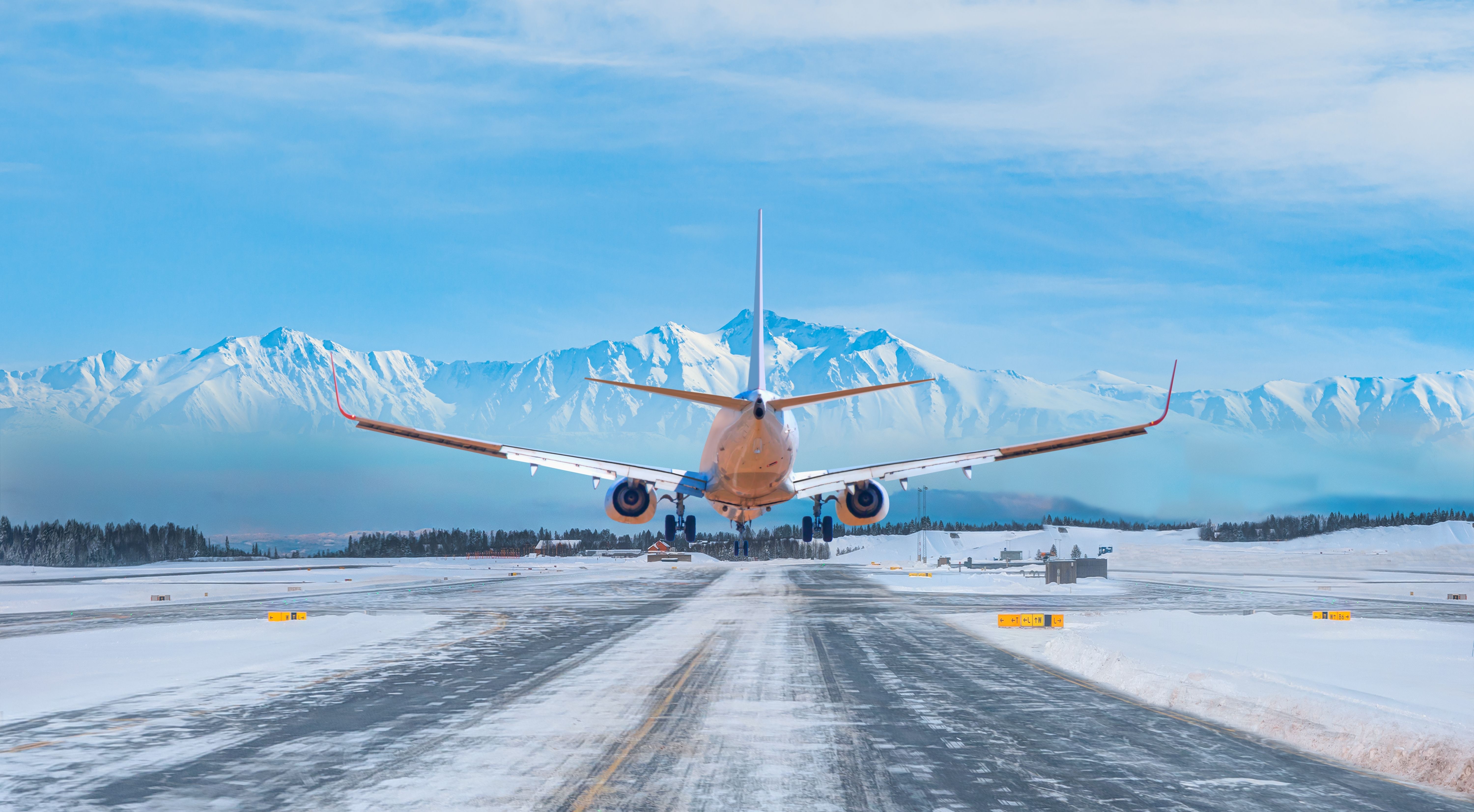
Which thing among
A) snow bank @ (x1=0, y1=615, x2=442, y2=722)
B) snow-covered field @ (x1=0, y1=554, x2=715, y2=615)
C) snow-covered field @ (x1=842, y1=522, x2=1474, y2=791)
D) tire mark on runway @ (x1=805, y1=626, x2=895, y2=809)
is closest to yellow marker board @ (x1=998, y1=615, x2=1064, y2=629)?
snow-covered field @ (x1=842, y1=522, x2=1474, y2=791)

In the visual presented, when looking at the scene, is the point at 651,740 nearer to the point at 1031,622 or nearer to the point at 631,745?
the point at 631,745

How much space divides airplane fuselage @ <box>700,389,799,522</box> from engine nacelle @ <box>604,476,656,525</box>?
2.54 meters

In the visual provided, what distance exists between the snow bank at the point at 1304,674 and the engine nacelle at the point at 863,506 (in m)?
5.39

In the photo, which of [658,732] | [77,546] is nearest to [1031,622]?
[658,732]

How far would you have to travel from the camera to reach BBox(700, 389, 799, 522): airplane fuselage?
3512 centimetres

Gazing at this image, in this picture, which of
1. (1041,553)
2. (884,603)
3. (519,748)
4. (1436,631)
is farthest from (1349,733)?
(1041,553)

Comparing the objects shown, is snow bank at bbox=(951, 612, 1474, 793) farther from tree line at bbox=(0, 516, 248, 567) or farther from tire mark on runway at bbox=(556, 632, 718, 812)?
tree line at bbox=(0, 516, 248, 567)

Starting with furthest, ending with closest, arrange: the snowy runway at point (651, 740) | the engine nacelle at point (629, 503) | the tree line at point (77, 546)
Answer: the tree line at point (77, 546) → the engine nacelle at point (629, 503) → the snowy runway at point (651, 740)

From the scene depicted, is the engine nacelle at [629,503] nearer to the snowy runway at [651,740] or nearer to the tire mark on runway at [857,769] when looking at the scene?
the snowy runway at [651,740]

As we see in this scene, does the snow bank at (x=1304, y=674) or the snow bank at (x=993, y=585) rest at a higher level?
the snow bank at (x=1304, y=674)

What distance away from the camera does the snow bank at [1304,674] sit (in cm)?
1577

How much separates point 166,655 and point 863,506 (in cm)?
2560

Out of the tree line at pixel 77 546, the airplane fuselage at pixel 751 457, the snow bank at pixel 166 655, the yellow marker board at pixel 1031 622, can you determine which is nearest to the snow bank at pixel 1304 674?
the yellow marker board at pixel 1031 622

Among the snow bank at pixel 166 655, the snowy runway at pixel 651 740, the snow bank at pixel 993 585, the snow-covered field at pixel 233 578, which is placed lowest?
the snow-covered field at pixel 233 578
